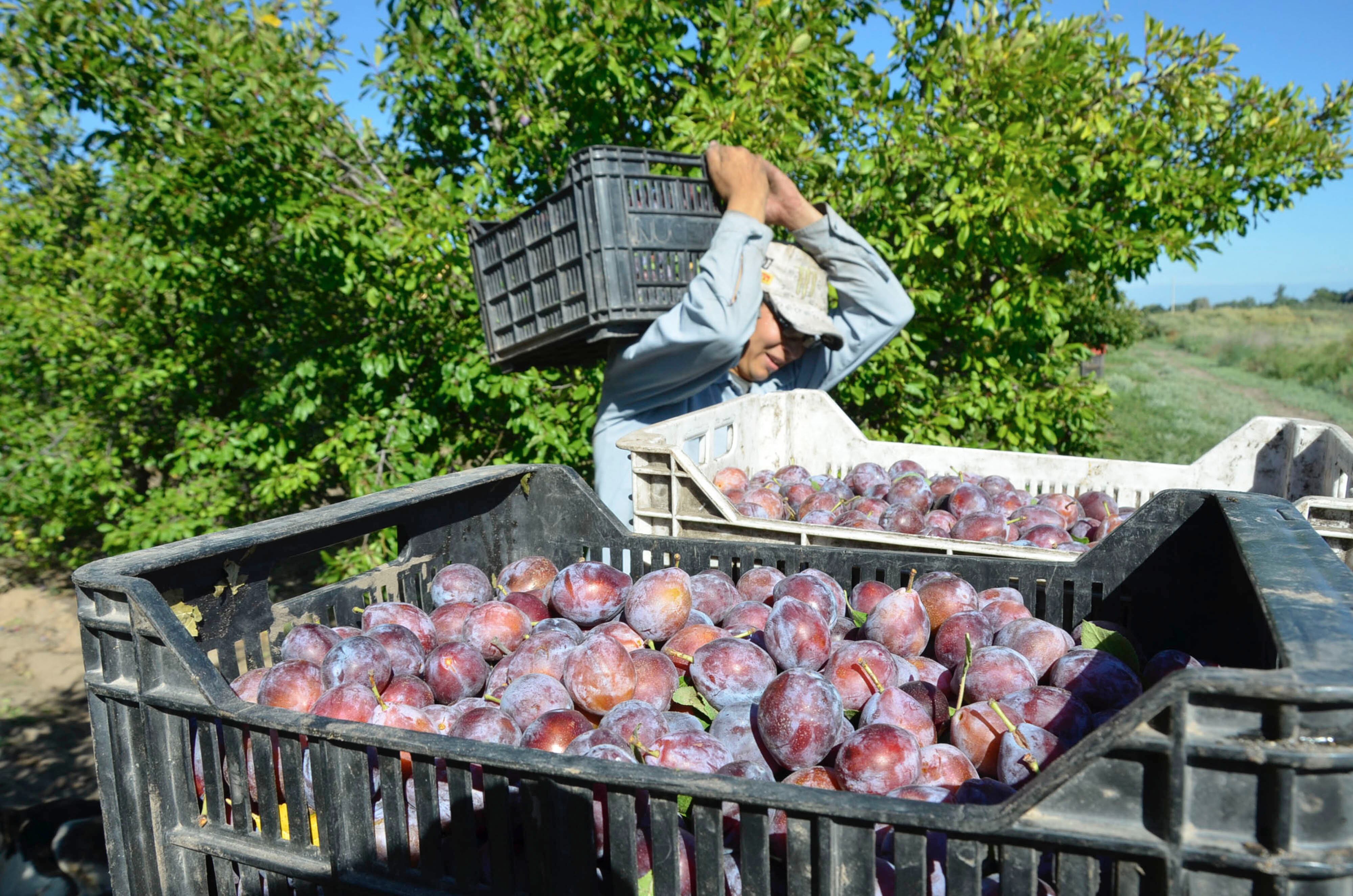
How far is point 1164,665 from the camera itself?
1290 millimetres

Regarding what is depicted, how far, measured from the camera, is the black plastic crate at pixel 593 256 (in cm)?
254

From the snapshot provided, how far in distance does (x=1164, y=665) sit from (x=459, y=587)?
1.21 m

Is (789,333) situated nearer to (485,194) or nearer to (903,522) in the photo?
(903,522)

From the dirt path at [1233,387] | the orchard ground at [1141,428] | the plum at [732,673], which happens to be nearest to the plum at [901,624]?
the plum at [732,673]

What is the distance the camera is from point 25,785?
3498 millimetres

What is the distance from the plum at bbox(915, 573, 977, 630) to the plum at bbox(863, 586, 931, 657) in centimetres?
6

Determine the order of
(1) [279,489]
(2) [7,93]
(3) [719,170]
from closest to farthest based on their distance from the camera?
(3) [719,170], (1) [279,489], (2) [7,93]

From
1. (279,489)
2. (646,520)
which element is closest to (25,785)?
(279,489)

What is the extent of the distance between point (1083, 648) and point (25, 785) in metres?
4.01

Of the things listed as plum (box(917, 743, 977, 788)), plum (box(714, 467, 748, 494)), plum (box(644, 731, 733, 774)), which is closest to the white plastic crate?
plum (box(714, 467, 748, 494))

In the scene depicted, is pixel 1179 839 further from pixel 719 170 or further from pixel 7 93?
pixel 7 93

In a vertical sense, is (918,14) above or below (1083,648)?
above

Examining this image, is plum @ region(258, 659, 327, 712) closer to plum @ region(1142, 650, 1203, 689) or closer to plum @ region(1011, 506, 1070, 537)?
plum @ region(1142, 650, 1203, 689)

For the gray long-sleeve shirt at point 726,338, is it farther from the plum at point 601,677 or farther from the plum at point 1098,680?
the plum at point 1098,680
